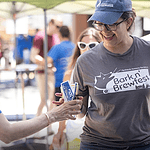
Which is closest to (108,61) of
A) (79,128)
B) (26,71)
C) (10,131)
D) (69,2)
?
(10,131)

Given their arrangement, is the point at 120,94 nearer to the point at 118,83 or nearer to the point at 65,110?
the point at 118,83

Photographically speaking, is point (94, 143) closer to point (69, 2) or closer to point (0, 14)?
point (69, 2)

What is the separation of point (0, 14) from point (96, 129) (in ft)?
11.0

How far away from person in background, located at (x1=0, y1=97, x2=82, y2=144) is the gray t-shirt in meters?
0.19

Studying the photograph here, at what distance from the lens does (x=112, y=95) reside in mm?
1708

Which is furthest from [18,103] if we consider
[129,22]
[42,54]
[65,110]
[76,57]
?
[129,22]

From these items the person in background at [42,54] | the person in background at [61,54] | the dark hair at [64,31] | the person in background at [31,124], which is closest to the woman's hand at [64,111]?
the person in background at [31,124]

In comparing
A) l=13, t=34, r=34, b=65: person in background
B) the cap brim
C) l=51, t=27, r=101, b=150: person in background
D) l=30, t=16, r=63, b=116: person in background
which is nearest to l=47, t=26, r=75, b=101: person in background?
l=30, t=16, r=63, b=116: person in background

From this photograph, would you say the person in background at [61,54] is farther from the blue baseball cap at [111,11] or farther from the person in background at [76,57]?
the blue baseball cap at [111,11]

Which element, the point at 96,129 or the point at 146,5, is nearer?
the point at 96,129

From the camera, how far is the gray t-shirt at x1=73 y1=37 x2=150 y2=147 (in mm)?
1683

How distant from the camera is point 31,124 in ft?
5.15

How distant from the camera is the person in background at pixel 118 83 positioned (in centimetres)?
169

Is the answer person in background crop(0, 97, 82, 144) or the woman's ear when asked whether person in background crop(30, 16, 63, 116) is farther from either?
person in background crop(0, 97, 82, 144)
